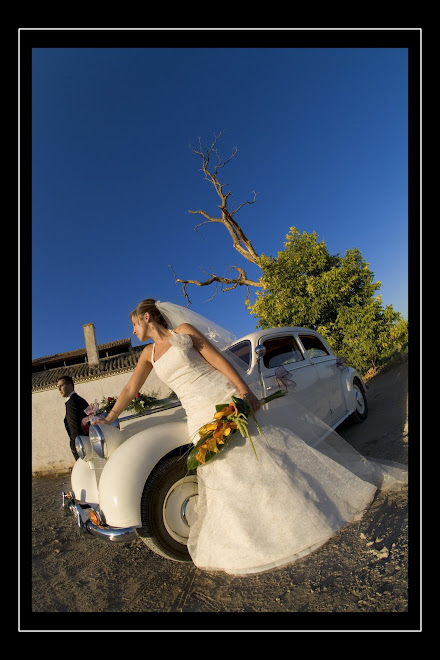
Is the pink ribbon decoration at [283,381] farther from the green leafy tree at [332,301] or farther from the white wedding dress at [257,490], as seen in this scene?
the green leafy tree at [332,301]

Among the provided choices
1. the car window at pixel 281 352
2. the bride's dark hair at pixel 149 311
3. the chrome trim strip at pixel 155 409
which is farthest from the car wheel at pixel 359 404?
the bride's dark hair at pixel 149 311

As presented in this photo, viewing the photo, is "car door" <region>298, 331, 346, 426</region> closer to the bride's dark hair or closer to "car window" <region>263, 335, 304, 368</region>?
"car window" <region>263, 335, 304, 368</region>

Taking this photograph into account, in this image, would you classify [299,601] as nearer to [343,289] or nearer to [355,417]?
[355,417]

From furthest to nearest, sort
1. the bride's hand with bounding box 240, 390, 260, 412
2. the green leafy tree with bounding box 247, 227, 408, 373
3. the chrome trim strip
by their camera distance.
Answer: the green leafy tree with bounding box 247, 227, 408, 373, the chrome trim strip, the bride's hand with bounding box 240, 390, 260, 412

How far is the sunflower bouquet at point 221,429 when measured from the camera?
8.23 feet

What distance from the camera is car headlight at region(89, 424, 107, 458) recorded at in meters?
2.90

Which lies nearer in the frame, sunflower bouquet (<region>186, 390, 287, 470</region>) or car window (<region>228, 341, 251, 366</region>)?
sunflower bouquet (<region>186, 390, 287, 470</region>)

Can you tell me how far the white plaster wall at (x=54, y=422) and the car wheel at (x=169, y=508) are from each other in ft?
34.3

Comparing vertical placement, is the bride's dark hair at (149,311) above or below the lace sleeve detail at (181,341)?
above

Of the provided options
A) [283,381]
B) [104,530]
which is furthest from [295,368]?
[104,530]

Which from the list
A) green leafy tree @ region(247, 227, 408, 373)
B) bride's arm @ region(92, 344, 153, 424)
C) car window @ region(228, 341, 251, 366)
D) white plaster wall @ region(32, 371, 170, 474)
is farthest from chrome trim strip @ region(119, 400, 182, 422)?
white plaster wall @ region(32, 371, 170, 474)

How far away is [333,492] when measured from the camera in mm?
2717
